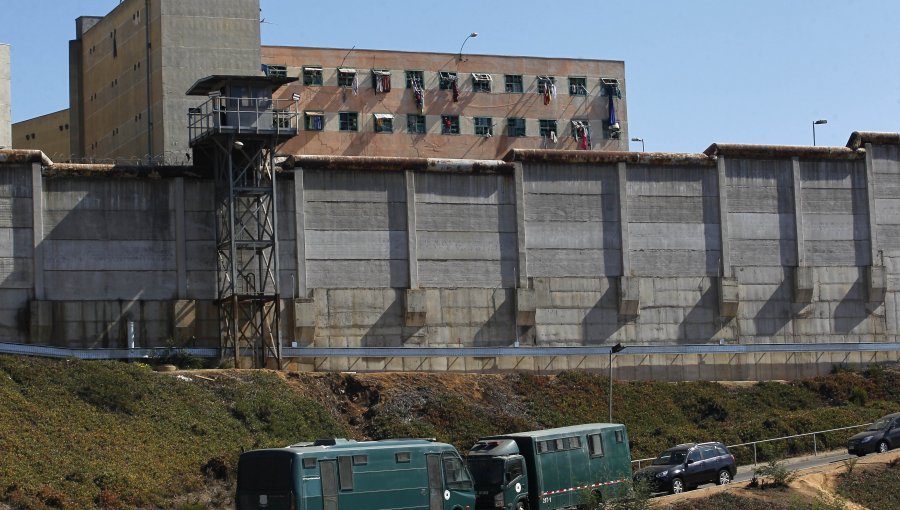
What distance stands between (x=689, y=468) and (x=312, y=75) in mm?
46097

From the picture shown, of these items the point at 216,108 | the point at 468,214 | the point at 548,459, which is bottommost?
the point at 548,459

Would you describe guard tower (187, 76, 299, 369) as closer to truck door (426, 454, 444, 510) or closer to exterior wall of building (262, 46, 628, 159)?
exterior wall of building (262, 46, 628, 159)

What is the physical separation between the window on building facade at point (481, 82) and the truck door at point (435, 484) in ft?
179

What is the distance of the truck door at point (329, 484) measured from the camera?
3662 cm

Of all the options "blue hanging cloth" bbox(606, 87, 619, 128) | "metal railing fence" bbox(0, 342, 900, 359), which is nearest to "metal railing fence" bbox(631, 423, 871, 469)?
"metal railing fence" bbox(0, 342, 900, 359)

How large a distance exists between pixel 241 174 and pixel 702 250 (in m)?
23.2

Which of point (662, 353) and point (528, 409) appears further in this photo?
point (662, 353)

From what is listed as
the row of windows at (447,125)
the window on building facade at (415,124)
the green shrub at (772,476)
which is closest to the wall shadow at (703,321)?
the green shrub at (772,476)

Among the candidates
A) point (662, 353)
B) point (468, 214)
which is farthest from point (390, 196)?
point (662, 353)

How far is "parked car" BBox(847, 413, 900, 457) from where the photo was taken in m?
55.3

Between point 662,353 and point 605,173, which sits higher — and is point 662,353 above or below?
below

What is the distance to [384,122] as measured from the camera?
8888 cm

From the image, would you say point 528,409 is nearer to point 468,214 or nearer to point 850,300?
point 468,214

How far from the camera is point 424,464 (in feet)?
128
